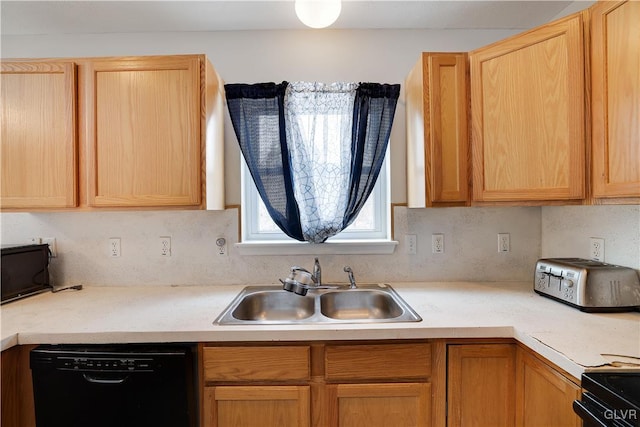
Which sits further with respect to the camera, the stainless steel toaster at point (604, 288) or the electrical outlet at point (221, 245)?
the electrical outlet at point (221, 245)

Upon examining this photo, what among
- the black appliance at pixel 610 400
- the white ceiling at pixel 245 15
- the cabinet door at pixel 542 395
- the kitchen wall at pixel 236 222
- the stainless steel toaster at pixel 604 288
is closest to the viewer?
the black appliance at pixel 610 400

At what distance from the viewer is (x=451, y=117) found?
1535 millimetres

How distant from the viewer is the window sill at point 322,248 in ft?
6.00

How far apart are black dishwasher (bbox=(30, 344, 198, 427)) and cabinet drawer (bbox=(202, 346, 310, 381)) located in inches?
3.4

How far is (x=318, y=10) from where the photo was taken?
1372mm

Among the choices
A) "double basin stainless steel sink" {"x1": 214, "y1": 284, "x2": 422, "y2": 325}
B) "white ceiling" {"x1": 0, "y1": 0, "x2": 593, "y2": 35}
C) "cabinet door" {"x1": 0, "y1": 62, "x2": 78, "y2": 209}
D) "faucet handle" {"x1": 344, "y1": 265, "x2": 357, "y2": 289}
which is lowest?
"double basin stainless steel sink" {"x1": 214, "y1": 284, "x2": 422, "y2": 325}

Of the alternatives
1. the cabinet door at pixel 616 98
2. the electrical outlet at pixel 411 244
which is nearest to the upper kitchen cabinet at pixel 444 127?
the electrical outlet at pixel 411 244

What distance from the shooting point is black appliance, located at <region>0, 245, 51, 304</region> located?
1.53 m

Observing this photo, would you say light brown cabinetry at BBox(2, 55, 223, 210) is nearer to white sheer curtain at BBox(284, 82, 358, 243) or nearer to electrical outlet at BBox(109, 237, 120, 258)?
electrical outlet at BBox(109, 237, 120, 258)

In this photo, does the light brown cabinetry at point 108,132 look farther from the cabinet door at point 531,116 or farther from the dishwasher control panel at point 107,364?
the cabinet door at point 531,116

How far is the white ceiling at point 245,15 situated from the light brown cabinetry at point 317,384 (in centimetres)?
169

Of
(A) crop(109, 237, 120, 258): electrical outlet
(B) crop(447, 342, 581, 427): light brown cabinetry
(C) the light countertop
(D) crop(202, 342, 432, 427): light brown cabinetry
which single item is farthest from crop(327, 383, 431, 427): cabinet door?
(A) crop(109, 237, 120, 258): electrical outlet

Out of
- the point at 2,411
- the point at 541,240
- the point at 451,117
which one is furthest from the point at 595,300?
the point at 2,411

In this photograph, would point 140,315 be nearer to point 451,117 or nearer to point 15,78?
point 15,78
